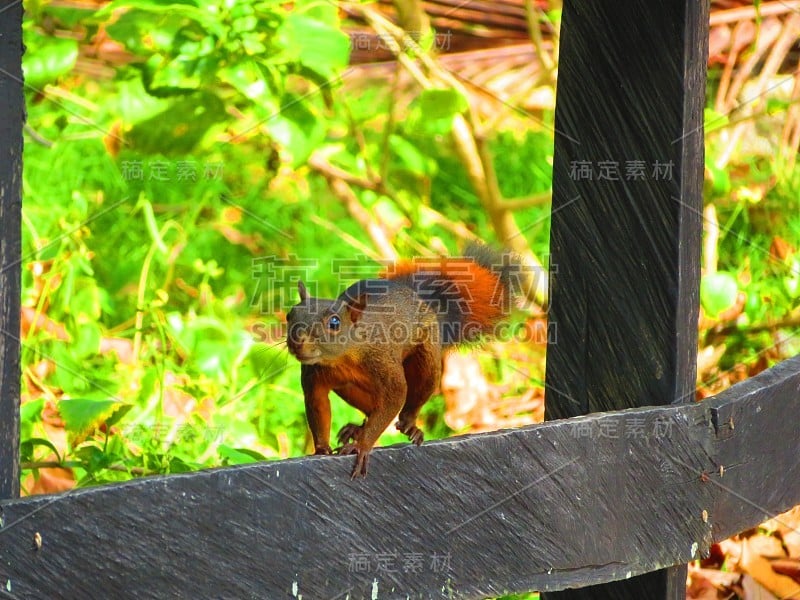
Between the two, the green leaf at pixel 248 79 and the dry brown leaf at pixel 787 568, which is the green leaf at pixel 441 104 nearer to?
the green leaf at pixel 248 79

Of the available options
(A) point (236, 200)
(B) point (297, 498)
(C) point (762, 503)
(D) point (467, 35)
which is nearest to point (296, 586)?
(B) point (297, 498)

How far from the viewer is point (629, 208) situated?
2010 mm

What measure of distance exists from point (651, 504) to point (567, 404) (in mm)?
273

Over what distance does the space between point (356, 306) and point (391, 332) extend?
0.35ft

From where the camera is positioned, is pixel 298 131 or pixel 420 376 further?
pixel 298 131

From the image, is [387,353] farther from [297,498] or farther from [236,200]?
[236,200]

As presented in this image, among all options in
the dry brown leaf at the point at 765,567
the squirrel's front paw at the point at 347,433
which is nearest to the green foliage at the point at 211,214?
the squirrel's front paw at the point at 347,433

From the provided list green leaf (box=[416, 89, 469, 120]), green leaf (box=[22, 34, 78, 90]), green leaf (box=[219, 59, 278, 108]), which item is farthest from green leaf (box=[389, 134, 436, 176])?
green leaf (box=[22, 34, 78, 90])

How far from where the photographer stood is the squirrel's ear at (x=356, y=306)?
6.73 ft

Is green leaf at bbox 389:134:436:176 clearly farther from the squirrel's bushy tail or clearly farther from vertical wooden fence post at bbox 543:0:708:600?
vertical wooden fence post at bbox 543:0:708:600

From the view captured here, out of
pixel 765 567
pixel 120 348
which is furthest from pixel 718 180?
pixel 120 348

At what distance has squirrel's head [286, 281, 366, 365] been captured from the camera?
6.56ft

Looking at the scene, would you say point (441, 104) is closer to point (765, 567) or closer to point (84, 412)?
point (84, 412)

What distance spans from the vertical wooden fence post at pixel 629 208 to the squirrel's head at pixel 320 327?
375 mm
